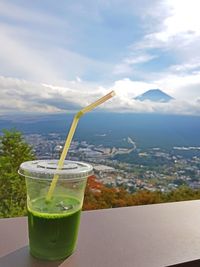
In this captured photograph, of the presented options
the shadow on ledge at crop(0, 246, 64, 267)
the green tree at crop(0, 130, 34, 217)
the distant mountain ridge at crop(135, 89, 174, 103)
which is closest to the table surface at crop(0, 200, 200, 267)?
the shadow on ledge at crop(0, 246, 64, 267)

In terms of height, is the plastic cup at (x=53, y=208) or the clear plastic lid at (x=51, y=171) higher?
the clear plastic lid at (x=51, y=171)

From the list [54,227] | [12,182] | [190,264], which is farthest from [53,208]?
[12,182]

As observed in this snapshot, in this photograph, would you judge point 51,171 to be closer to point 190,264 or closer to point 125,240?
point 125,240

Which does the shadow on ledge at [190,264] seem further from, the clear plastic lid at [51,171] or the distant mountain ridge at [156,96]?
the distant mountain ridge at [156,96]

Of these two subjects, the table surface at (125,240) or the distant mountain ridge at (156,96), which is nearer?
the table surface at (125,240)

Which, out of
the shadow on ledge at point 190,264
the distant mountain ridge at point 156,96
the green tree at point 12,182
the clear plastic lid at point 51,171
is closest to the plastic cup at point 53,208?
the clear plastic lid at point 51,171

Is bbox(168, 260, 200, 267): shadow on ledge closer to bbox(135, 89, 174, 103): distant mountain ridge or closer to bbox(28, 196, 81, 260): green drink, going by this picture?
A: bbox(28, 196, 81, 260): green drink
